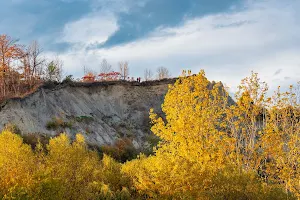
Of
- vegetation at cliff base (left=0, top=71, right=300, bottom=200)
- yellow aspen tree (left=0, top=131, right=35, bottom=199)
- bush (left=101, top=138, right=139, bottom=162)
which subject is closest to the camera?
yellow aspen tree (left=0, top=131, right=35, bottom=199)

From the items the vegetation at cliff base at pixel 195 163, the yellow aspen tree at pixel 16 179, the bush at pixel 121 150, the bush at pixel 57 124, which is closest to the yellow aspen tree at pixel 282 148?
the vegetation at cliff base at pixel 195 163

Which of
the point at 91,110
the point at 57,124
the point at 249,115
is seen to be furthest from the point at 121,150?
the point at 249,115

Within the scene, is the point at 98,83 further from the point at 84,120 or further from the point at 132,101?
the point at 84,120

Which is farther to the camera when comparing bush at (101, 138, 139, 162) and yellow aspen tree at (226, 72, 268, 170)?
bush at (101, 138, 139, 162)

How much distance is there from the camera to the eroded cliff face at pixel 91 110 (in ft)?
116

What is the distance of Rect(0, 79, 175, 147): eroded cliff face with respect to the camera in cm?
3522

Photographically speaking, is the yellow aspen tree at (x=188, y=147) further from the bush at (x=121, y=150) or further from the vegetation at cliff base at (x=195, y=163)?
the bush at (x=121, y=150)

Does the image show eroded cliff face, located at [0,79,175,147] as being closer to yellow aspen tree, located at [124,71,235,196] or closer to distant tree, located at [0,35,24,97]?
distant tree, located at [0,35,24,97]

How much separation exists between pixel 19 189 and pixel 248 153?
9.39 meters

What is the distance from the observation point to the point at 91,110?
4350 centimetres

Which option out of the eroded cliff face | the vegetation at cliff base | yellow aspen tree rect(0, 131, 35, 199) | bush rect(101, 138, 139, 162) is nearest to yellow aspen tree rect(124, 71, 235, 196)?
the vegetation at cliff base

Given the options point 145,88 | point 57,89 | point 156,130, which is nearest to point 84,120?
point 57,89

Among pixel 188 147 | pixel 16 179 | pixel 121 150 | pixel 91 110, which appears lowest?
pixel 121 150

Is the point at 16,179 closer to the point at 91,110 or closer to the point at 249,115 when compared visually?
the point at 249,115
